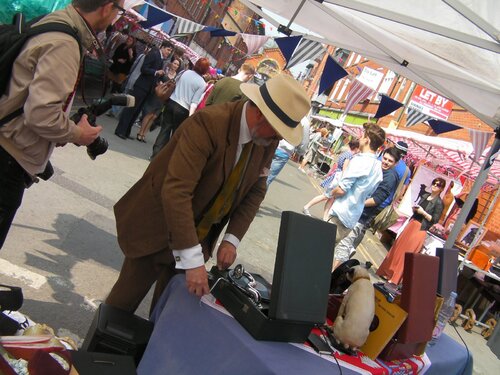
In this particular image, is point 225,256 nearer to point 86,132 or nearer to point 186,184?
point 186,184

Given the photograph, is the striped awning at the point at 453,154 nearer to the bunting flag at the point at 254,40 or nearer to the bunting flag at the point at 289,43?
the bunting flag at the point at 254,40

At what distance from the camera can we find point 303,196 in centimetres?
1383

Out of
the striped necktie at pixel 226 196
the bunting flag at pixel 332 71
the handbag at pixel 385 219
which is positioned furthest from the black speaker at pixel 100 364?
the handbag at pixel 385 219

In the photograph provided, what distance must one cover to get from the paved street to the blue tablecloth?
3.55 feet

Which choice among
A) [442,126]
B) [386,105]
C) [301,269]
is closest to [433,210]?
[386,105]

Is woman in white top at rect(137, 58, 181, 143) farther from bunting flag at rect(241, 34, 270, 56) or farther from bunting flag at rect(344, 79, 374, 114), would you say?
bunting flag at rect(344, 79, 374, 114)

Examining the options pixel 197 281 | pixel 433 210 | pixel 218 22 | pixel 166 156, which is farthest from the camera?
pixel 218 22

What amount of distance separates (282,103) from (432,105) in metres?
18.3

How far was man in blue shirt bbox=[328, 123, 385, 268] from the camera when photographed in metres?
5.43

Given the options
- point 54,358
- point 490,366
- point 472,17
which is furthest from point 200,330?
point 490,366

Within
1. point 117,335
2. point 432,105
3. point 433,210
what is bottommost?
point 117,335

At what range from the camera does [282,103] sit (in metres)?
2.10

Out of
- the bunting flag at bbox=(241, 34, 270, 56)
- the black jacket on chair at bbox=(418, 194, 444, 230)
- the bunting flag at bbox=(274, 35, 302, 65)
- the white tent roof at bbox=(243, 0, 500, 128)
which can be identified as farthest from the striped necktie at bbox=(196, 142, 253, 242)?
the bunting flag at bbox=(241, 34, 270, 56)

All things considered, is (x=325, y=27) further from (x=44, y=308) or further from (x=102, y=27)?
(x=44, y=308)
